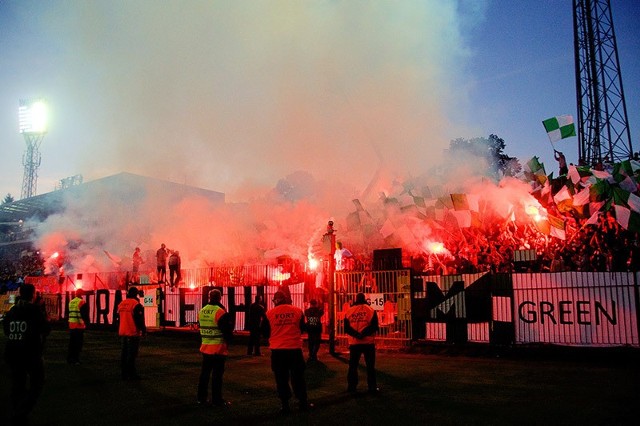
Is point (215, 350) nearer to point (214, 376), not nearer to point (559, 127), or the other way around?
point (214, 376)

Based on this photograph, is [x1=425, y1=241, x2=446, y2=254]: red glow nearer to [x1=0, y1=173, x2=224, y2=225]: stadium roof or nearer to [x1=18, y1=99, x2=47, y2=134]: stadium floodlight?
[x1=0, y1=173, x2=224, y2=225]: stadium roof

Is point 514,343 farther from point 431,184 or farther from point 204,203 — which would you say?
point 204,203

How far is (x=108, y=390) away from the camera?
9938 mm

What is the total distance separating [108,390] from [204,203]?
28.3m

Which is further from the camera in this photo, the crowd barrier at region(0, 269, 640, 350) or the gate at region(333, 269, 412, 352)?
the gate at region(333, 269, 412, 352)

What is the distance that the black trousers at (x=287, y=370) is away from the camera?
25.8 feet

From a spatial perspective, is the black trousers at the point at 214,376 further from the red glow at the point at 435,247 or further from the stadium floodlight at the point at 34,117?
the stadium floodlight at the point at 34,117

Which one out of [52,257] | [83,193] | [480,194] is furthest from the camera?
[83,193]

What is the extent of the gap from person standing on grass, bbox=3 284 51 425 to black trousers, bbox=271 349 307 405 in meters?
3.28

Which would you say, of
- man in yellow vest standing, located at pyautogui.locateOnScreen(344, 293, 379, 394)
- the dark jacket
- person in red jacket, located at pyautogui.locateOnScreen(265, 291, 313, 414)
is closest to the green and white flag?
man in yellow vest standing, located at pyautogui.locateOnScreen(344, 293, 379, 394)

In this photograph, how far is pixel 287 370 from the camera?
7.96 metres

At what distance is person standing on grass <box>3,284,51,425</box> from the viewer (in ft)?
22.8

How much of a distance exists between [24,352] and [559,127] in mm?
18701

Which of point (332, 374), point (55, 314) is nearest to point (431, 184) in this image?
point (332, 374)
